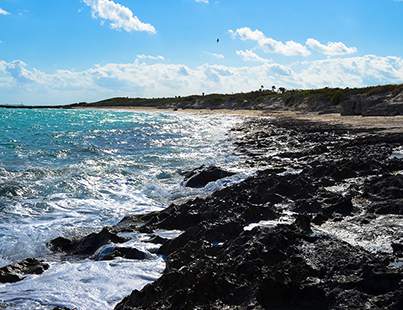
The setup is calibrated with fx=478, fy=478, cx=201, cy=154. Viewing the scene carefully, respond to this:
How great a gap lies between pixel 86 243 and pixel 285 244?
5.11 m

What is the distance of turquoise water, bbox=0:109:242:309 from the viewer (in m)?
8.03

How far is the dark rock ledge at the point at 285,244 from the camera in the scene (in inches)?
228

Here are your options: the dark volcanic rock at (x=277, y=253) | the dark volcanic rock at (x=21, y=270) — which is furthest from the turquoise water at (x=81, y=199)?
the dark volcanic rock at (x=277, y=253)

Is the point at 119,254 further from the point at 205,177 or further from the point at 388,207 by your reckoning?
the point at 205,177

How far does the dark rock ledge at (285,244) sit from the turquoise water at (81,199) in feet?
3.14

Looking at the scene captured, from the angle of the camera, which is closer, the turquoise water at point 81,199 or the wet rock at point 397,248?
the wet rock at point 397,248

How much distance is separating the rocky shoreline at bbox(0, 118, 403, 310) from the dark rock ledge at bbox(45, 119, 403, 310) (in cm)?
2

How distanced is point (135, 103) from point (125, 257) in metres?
168

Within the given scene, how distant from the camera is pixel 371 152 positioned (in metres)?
18.8

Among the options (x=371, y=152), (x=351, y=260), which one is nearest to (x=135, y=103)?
(x=371, y=152)

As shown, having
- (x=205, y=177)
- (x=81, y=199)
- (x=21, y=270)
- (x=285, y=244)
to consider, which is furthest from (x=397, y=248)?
(x=81, y=199)

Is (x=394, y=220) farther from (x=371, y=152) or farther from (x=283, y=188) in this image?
(x=371, y=152)

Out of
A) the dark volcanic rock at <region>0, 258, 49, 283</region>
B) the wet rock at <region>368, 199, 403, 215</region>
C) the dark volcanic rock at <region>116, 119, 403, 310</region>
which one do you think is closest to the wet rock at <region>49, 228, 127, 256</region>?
the dark volcanic rock at <region>0, 258, 49, 283</region>

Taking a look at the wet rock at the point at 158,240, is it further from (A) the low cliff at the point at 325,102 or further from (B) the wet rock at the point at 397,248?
(A) the low cliff at the point at 325,102
